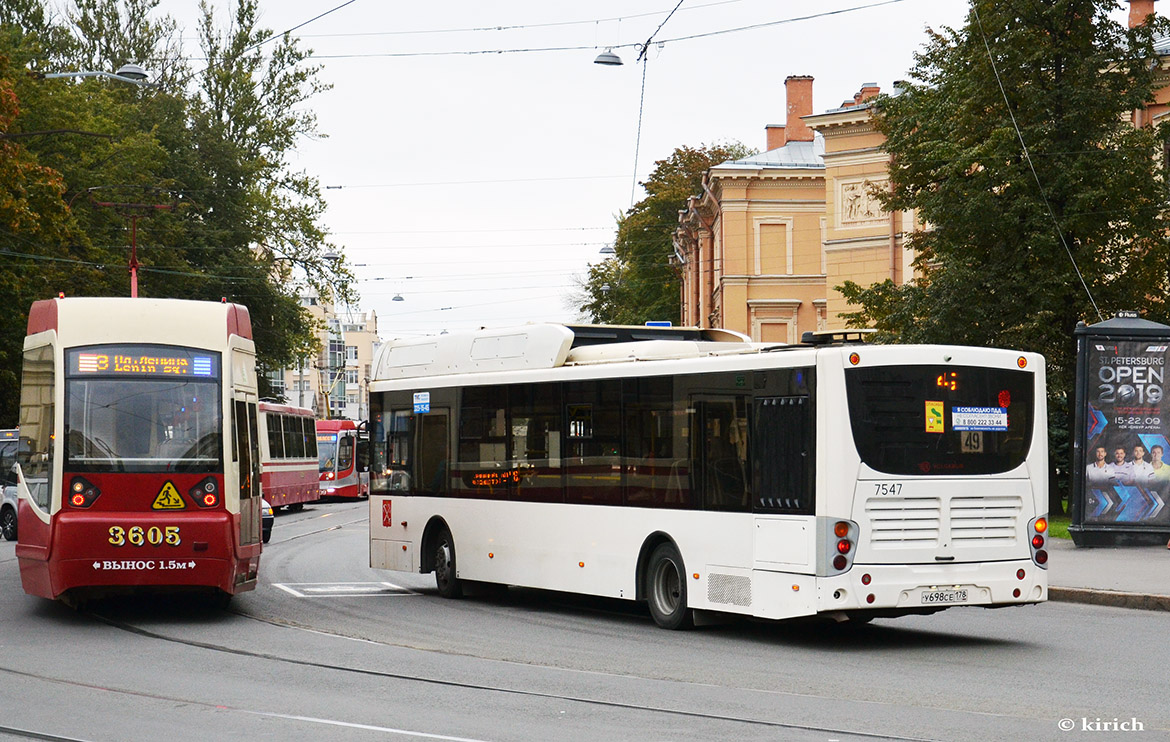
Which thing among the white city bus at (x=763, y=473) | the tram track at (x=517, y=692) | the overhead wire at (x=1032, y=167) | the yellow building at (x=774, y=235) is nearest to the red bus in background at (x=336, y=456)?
the yellow building at (x=774, y=235)

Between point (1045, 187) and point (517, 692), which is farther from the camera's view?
point (1045, 187)

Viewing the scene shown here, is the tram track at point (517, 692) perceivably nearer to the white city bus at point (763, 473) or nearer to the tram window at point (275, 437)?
the white city bus at point (763, 473)

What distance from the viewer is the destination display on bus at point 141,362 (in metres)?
15.4

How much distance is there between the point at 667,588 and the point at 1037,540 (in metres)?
3.55

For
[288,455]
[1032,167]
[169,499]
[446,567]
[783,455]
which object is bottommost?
[446,567]

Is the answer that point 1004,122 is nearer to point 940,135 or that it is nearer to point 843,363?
point 940,135

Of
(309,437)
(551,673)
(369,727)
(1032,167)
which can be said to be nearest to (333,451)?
(309,437)

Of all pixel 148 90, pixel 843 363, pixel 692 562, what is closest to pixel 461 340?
pixel 692 562

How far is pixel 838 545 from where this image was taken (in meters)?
13.1

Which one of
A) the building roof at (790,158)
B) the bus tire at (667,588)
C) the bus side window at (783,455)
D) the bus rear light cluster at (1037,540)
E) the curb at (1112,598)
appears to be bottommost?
the curb at (1112,598)

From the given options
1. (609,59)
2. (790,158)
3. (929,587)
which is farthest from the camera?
(790,158)

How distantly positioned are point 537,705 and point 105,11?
189ft

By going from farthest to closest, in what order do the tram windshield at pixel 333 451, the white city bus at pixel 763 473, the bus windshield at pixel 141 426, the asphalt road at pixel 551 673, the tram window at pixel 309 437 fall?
1. the tram windshield at pixel 333 451
2. the tram window at pixel 309 437
3. the bus windshield at pixel 141 426
4. the white city bus at pixel 763 473
5. the asphalt road at pixel 551 673

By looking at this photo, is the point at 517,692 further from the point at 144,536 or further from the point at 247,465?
the point at 247,465
